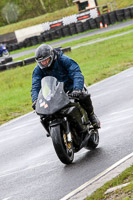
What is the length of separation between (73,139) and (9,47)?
4525cm

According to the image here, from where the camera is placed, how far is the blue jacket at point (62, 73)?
7664 millimetres

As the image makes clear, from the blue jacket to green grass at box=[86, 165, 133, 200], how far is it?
2.04 m

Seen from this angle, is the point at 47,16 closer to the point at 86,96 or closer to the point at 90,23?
the point at 90,23

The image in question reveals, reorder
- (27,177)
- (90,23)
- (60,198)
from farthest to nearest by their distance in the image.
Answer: (90,23) → (27,177) → (60,198)

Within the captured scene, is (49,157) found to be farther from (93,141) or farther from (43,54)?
(43,54)

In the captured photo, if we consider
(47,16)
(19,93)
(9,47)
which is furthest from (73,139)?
(47,16)

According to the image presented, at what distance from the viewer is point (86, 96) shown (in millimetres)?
7879

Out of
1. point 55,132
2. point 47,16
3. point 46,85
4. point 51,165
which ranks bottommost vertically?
point 47,16

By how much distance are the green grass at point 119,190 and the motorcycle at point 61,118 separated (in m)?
1.25

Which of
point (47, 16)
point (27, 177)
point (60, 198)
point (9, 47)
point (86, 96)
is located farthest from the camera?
point (47, 16)

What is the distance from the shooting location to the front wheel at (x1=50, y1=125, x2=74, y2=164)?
22.4ft

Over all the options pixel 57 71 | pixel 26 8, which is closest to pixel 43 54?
pixel 57 71

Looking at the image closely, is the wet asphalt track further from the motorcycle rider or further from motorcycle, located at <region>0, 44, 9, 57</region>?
motorcycle, located at <region>0, 44, 9, 57</region>

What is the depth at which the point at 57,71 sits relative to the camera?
7727 millimetres
